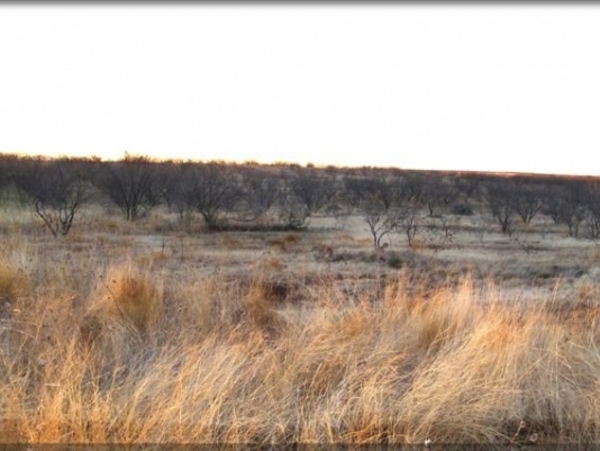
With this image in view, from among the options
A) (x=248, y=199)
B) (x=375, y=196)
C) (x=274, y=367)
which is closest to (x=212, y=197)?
(x=248, y=199)

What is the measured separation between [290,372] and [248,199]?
30.4 meters

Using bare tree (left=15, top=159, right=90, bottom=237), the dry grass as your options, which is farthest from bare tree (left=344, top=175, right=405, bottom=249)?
the dry grass

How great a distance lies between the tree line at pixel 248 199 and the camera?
28438 mm

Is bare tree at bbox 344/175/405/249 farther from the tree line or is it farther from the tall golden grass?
the tall golden grass

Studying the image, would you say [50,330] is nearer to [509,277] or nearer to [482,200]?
[509,277]

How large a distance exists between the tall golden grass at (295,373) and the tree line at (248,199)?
50.2 ft

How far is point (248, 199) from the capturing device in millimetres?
34125

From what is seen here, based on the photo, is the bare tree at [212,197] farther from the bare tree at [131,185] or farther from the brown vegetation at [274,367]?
the brown vegetation at [274,367]

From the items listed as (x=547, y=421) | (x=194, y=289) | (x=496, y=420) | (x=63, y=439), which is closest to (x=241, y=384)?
(x=63, y=439)

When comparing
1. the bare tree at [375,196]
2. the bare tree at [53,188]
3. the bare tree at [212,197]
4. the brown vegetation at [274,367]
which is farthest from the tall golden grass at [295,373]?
the bare tree at [375,196]

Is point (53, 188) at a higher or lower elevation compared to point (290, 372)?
higher

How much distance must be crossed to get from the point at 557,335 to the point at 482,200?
45300 millimetres

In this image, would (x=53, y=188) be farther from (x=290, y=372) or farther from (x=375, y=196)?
(x=290, y=372)

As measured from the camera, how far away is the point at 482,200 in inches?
1891
